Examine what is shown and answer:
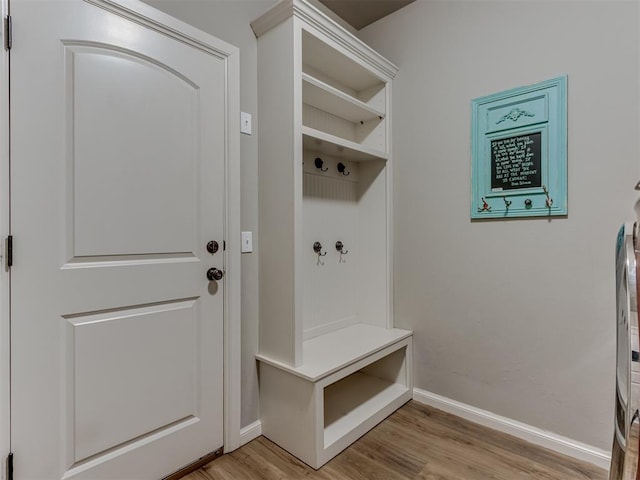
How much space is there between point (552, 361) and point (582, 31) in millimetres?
1625

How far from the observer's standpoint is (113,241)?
1.37 metres

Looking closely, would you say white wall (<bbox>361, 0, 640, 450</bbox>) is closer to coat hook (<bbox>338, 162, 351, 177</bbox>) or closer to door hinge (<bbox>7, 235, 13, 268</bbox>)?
coat hook (<bbox>338, 162, 351, 177</bbox>)

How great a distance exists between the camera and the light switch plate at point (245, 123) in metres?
1.78

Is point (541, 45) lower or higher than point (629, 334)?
higher

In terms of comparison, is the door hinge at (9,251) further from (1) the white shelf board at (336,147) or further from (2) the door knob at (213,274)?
(1) the white shelf board at (336,147)

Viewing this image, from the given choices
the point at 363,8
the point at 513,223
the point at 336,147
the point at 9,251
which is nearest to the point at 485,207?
the point at 513,223

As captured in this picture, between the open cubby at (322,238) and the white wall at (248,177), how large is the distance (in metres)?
0.04

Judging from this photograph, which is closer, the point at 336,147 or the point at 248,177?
the point at 248,177

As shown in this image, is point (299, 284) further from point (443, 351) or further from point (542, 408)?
point (542, 408)

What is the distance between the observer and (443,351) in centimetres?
213

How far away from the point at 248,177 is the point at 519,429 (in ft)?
6.47

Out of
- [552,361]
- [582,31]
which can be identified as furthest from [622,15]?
[552,361]

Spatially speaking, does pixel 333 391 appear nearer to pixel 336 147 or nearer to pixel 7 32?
pixel 336 147

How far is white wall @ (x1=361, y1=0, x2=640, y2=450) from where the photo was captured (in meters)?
1.59
